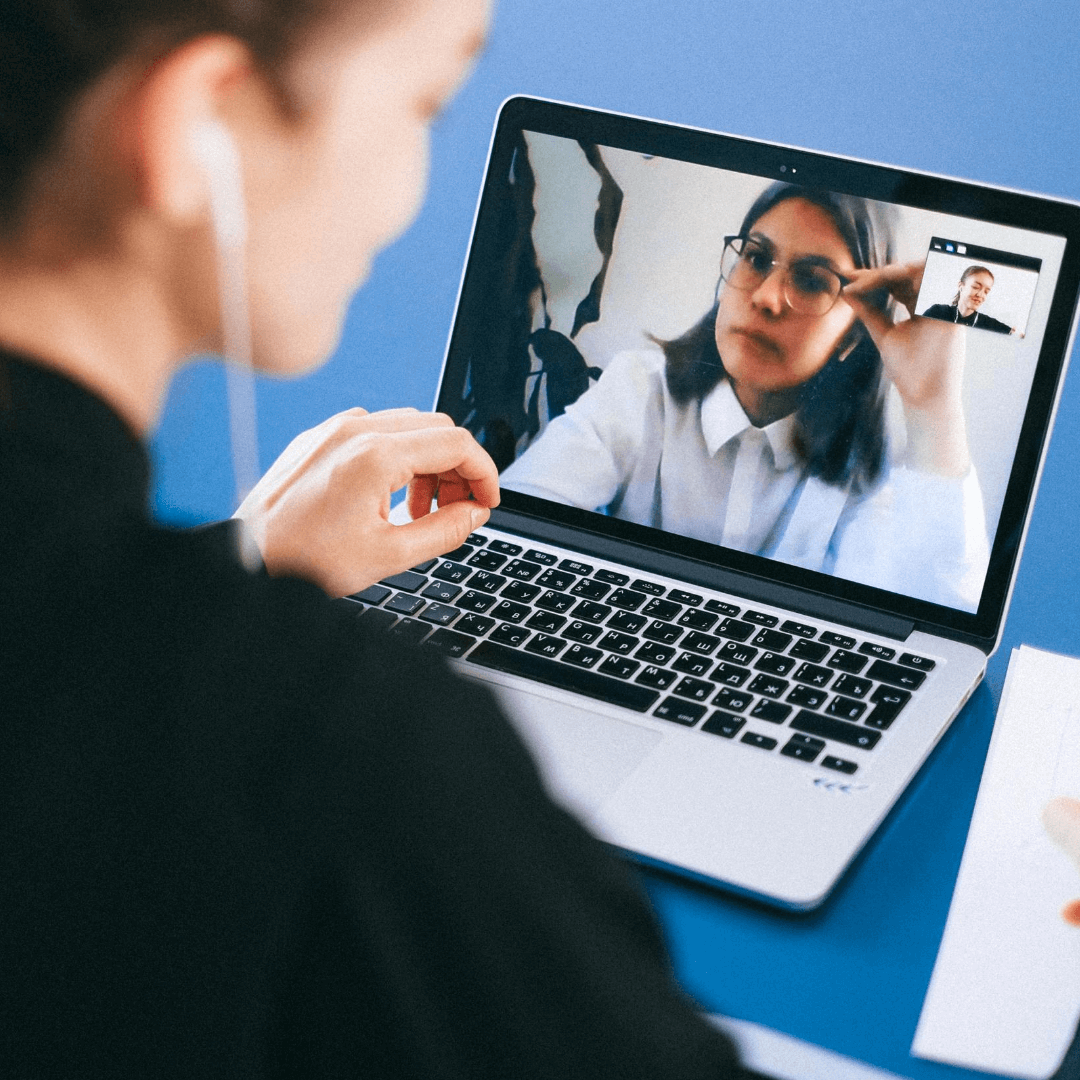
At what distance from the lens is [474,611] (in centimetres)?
79

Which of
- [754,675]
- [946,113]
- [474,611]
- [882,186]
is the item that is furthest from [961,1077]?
[946,113]

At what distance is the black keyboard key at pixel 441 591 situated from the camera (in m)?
0.80

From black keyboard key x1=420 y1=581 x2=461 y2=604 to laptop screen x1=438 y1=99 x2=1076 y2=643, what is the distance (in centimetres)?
10

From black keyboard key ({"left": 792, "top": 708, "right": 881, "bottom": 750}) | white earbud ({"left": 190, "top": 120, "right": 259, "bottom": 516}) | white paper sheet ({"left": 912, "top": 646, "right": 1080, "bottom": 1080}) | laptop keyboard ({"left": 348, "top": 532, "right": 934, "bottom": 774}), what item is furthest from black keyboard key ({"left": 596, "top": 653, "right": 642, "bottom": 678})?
white earbud ({"left": 190, "top": 120, "right": 259, "bottom": 516})

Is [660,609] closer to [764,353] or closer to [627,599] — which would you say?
[627,599]

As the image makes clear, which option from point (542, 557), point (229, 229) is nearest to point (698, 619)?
point (542, 557)

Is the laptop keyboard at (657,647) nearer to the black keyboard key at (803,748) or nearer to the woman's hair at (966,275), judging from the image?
the black keyboard key at (803,748)

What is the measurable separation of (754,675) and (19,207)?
0.50 metres

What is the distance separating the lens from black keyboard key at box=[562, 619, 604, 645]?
75cm

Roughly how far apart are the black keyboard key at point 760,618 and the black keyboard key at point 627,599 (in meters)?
0.07

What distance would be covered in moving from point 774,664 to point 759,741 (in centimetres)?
8

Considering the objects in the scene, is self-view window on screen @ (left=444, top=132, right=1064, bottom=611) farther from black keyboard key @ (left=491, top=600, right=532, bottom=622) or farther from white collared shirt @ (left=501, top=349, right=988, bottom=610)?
black keyboard key @ (left=491, top=600, right=532, bottom=622)

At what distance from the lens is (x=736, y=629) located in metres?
0.76

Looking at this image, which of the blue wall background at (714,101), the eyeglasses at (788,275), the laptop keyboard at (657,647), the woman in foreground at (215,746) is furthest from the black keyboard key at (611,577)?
the woman in foreground at (215,746)
